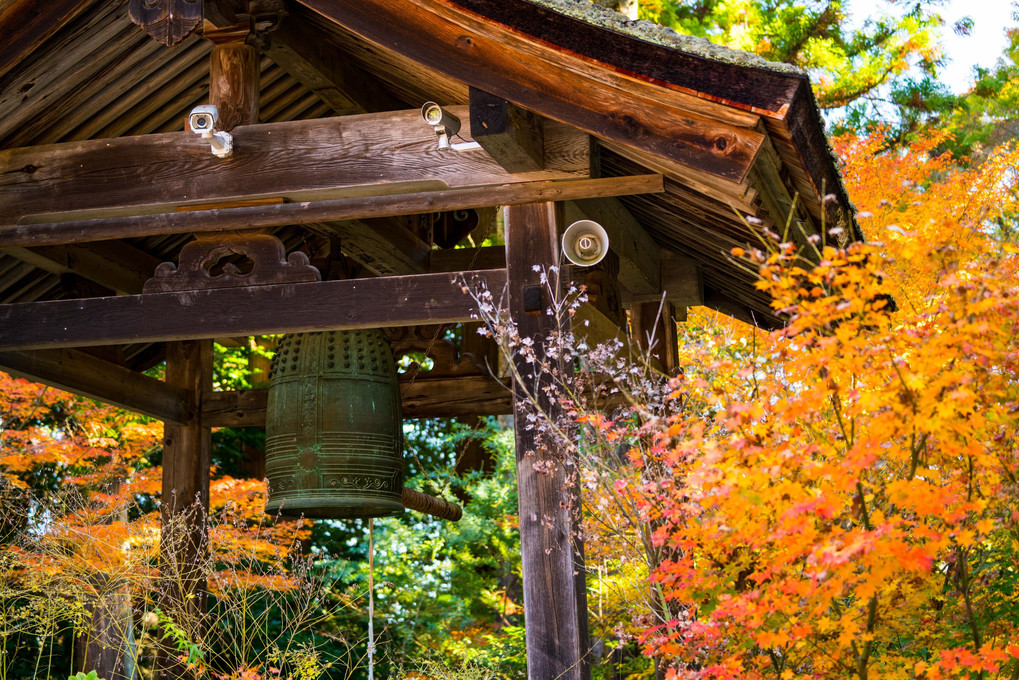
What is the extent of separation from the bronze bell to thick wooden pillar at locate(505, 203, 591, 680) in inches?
45.7

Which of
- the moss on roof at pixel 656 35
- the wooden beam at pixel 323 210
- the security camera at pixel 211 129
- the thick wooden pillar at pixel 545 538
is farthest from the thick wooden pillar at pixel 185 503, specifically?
the moss on roof at pixel 656 35

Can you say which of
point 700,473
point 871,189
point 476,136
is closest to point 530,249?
point 476,136

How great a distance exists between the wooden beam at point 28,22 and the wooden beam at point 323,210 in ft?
2.60

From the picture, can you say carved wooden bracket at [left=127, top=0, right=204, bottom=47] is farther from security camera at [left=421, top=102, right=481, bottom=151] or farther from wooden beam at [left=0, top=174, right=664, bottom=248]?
security camera at [left=421, top=102, right=481, bottom=151]

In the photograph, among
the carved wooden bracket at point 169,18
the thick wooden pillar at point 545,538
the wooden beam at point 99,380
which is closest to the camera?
the thick wooden pillar at point 545,538

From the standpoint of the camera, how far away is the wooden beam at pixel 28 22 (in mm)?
4488

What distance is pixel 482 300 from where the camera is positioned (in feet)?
14.3

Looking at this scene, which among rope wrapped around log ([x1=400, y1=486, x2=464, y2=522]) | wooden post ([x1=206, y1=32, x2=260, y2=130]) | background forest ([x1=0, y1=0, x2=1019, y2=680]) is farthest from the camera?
rope wrapped around log ([x1=400, y1=486, x2=464, y2=522])

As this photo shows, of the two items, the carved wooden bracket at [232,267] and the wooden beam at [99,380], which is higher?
the wooden beam at [99,380]

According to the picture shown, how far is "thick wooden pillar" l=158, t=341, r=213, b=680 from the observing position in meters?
6.54

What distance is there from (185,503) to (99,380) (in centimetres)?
105

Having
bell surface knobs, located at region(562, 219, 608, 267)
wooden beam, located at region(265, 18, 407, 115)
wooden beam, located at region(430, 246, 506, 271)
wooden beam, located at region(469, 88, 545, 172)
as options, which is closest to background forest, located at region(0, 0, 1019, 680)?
bell surface knobs, located at region(562, 219, 608, 267)

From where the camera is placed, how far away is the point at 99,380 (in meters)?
6.55

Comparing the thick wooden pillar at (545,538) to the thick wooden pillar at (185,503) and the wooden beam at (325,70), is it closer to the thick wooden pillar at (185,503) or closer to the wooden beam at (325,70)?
the wooden beam at (325,70)
